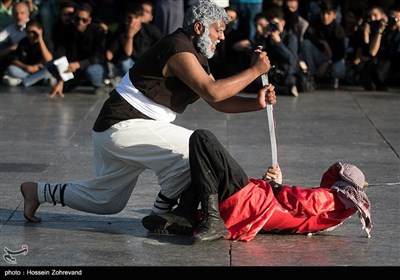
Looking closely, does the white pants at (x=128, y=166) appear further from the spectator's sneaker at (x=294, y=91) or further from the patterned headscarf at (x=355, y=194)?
the spectator's sneaker at (x=294, y=91)

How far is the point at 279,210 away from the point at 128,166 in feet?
3.27

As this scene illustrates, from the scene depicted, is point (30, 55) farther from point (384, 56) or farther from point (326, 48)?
point (384, 56)

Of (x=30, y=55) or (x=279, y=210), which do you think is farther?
(x=30, y=55)

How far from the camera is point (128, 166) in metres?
6.84

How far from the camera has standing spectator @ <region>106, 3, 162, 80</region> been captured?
46.1 feet

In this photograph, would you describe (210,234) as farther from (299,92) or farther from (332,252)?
(299,92)

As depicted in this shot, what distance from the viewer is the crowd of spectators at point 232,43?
45.7 ft

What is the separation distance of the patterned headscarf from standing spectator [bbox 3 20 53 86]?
8181 mm

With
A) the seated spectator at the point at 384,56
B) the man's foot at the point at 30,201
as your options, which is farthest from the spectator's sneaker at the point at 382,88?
the man's foot at the point at 30,201

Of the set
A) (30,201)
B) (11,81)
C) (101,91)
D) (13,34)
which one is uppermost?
(30,201)

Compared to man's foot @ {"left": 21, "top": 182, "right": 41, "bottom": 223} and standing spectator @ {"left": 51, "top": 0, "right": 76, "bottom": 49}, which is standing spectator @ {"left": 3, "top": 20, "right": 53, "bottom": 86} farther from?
man's foot @ {"left": 21, "top": 182, "right": 41, "bottom": 223}

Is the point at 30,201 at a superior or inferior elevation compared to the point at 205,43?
inferior

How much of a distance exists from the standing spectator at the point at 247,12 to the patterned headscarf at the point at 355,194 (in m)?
8.48

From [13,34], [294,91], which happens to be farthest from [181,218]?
[13,34]
